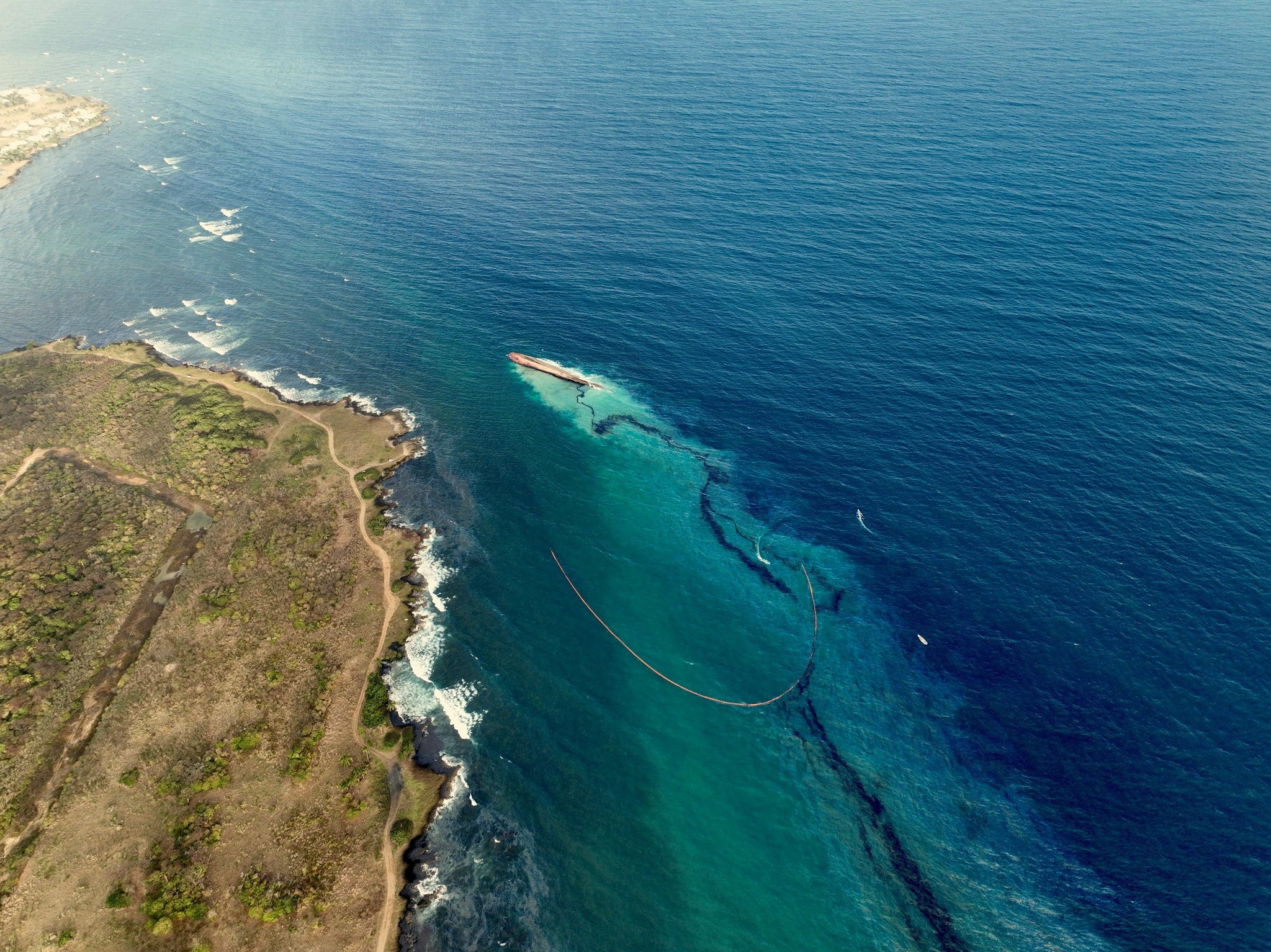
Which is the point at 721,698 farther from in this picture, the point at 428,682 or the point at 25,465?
the point at 25,465

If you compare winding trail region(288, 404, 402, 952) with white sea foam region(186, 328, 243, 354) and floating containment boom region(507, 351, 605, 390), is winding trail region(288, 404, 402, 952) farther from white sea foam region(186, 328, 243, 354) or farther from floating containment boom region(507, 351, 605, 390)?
white sea foam region(186, 328, 243, 354)

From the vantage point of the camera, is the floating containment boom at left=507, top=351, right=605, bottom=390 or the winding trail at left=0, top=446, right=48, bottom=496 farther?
the floating containment boom at left=507, top=351, right=605, bottom=390

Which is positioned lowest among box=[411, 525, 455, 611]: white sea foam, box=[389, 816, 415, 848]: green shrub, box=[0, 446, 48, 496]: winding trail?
box=[0, 446, 48, 496]: winding trail

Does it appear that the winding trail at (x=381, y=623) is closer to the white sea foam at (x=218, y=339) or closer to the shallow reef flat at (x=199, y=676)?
the shallow reef flat at (x=199, y=676)

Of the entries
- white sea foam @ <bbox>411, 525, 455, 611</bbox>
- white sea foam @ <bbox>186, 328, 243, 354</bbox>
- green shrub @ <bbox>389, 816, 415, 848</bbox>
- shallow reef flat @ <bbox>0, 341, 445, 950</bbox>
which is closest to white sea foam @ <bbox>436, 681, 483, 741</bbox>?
shallow reef flat @ <bbox>0, 341, 445, 950</bbox>

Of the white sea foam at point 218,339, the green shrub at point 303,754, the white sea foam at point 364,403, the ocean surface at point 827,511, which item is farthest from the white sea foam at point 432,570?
the white sea foam at point 218,339

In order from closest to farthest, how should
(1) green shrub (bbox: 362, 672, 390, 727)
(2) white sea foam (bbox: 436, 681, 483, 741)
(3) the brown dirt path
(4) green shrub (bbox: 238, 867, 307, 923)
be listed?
(4) green shrub (bbox: 238, 867, 307, 923), (3) the brown dirt path, (1) green shrub (bbox: 362, 672, 390, 727), (2) white sea foam (bbox: 436, 681, 483, 741)

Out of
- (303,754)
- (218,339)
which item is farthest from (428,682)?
(218,339)
